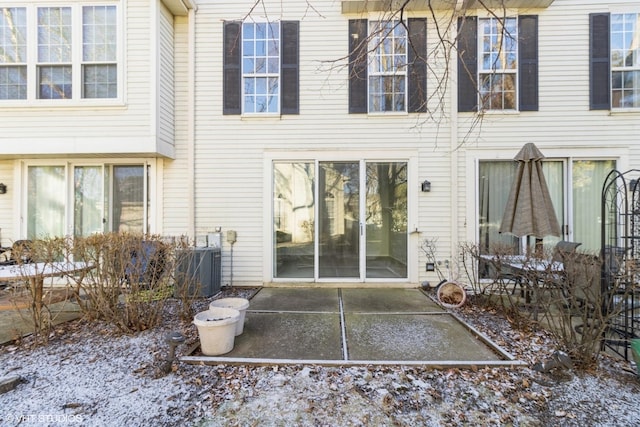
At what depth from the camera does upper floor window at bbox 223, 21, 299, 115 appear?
557cm

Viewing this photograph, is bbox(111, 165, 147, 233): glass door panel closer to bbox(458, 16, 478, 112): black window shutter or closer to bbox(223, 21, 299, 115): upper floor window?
bbox(223, 21, 299, 115): upper floor window

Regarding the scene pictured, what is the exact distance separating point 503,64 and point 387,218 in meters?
3.73

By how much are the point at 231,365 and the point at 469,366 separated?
7.55 ft

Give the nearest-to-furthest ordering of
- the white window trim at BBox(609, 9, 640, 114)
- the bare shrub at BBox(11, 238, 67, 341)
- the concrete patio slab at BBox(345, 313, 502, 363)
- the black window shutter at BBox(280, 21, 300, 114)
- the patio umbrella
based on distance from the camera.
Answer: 1. the concrete patio slab at BBox(345, 313, 502, 363)
2. the bare shrub at BBox(11, 238, 67, 341)
3. the patio umbrella
4. the white window trim at BBox(609, 9, 640, 114)
5. the black window shutter at BBox(280, 21, 300, 114)

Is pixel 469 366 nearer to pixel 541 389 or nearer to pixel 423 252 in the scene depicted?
pixel 541 389

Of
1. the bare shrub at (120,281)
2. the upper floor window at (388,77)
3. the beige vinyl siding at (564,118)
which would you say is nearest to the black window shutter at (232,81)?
the upper floor window at (388,77)

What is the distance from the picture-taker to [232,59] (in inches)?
222

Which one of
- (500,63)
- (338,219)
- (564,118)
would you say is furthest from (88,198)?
(564,118)

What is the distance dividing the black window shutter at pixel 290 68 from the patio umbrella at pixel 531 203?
3.95 metres

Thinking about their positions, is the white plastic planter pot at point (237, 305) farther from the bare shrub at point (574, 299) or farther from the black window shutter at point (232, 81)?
the black window shutter at point (232, 81)

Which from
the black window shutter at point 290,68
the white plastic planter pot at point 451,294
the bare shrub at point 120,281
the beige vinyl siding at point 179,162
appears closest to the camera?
the bare shrub at point 120,281

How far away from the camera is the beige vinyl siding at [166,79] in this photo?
520cm

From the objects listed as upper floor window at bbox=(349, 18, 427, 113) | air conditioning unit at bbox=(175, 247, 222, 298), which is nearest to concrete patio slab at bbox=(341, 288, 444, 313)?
air conditioning unit at bbox=(175, 247, 222, 298)

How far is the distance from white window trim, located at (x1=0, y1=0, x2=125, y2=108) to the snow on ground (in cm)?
410
